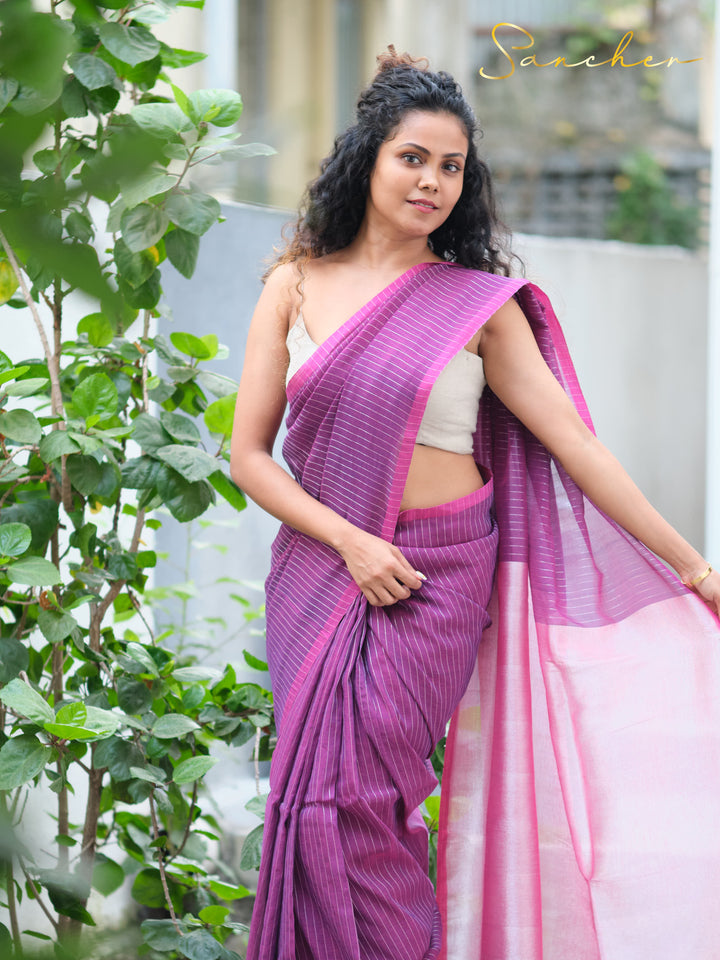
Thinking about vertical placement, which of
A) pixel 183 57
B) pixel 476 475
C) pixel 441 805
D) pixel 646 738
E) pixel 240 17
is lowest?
pixel 441 805

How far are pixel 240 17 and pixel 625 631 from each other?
281 centimetres

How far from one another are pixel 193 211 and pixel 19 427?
373 mm

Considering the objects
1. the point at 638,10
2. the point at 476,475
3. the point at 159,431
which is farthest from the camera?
the point at 638,10

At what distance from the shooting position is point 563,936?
150 centimetres

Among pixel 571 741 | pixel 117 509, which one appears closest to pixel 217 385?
pixel 117 509

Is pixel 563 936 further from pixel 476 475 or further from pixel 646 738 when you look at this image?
pixel 476 475

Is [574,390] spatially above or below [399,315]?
below

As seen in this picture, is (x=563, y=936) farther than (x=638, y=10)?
No

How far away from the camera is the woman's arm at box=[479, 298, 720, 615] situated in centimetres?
143

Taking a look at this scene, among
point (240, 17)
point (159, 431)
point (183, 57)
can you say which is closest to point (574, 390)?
point (159, 431)

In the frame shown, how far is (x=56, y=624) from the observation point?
57.1 inches

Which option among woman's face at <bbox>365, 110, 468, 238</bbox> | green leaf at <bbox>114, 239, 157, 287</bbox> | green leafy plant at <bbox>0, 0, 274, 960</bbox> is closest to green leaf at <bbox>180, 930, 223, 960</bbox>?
green leafy plant at <bbox>0, 0, 274, 960</bbox>

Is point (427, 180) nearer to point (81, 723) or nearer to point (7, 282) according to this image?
point (7, 282)

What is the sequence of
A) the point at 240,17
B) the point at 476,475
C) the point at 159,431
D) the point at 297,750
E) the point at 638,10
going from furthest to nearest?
the point at 638,10, the point at 240,17, the point at 159,431, the point at 476,475, the point at 297,750
